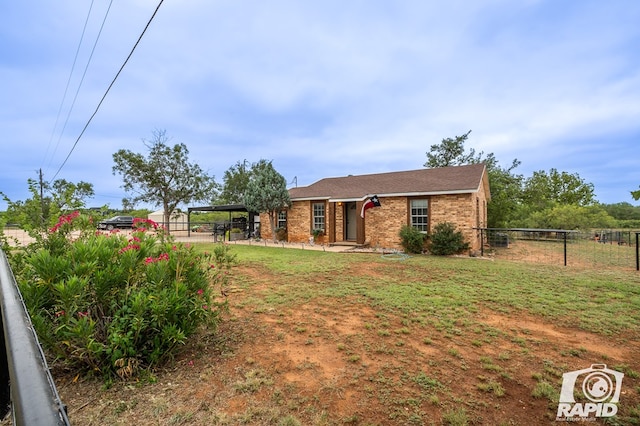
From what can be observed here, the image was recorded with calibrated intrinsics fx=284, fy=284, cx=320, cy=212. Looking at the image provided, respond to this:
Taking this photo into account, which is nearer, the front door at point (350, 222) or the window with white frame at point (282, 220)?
the front door at point (350, 222)

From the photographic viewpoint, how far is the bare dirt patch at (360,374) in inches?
95.4

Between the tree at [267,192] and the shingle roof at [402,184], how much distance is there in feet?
3.53

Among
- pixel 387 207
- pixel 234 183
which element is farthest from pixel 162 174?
pixel 387 207

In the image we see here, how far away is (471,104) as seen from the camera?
58.6 feet

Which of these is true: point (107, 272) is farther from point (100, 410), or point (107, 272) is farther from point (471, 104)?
point (471, 104)

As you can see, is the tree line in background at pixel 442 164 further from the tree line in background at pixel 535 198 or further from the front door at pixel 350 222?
the front door at pixel 350 222

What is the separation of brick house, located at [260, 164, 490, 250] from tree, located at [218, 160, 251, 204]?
19.4 metres

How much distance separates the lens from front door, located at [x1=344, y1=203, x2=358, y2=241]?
50.8ft

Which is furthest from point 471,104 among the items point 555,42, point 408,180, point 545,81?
point 555,42

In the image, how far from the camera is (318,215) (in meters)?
15.6

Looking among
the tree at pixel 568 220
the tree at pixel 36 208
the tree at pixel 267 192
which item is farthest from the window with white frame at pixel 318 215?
the tree at pixel 568 220

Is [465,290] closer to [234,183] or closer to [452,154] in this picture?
[452,154]

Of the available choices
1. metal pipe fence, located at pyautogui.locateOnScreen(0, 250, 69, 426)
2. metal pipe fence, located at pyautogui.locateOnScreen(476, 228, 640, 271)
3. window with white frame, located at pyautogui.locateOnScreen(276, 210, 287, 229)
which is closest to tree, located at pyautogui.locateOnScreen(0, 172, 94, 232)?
metal pipe fence, located at pyautogui.locateOnScreen(0, 250, 69, 426)

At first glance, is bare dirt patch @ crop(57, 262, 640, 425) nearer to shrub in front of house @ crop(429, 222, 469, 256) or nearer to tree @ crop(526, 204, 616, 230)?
shrub in front of house @ crop(429, 222, 469, 256)
